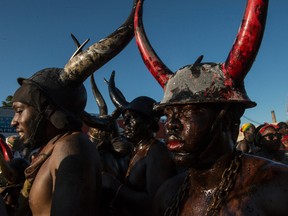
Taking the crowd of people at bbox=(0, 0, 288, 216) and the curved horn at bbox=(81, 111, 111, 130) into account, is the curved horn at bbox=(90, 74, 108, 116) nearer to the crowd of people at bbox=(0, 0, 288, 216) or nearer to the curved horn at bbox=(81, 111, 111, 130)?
the curved horn at bbox=(81, 111, 111, 130)

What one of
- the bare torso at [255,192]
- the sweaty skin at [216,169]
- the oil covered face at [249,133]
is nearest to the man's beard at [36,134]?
the sweaty skin at [216,169]

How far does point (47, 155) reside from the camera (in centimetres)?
264

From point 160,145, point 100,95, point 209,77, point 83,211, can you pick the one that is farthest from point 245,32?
point 100,95

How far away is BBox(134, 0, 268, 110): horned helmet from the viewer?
1990mm

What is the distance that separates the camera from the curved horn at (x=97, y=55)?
2775mm

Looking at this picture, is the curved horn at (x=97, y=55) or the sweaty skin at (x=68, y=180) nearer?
the sweaty skin at (x=68, y=180)

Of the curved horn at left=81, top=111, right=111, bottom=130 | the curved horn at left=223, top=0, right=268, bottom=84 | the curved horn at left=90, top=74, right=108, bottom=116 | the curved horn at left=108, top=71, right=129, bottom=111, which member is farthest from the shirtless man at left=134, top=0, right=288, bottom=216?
the curved horn at left=90, top=74, right=108, bottom=116

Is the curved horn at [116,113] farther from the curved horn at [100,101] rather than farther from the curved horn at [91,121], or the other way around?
the curved horn at [91,121]

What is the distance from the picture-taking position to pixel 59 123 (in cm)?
279

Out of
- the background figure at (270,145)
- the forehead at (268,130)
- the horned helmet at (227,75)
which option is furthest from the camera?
the forehead at (268,130)

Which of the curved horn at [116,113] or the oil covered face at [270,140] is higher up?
the curved horn at [116,113]

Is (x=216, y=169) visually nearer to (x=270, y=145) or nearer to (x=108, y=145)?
(x=108, y=145)

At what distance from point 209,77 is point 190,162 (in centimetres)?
54

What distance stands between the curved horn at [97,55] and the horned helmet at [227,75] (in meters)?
0.64
